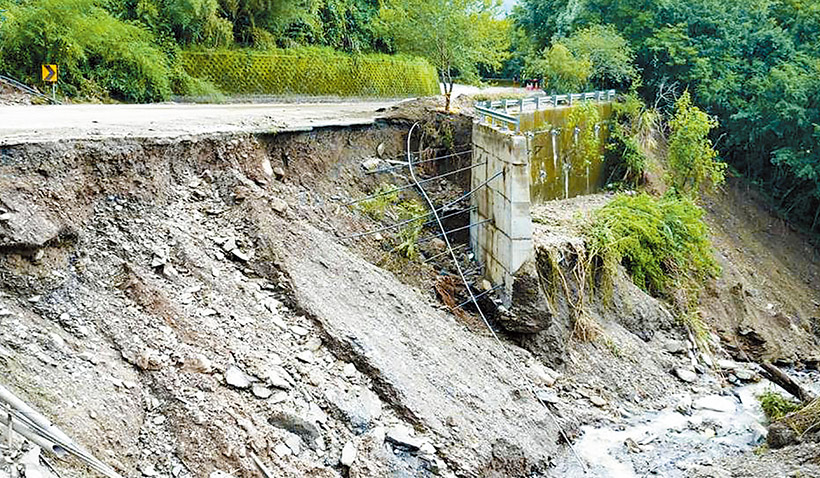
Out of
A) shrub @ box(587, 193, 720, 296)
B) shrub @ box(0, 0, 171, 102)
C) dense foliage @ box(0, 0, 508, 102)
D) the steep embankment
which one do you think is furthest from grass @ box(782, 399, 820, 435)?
shrub @ box(0, 0, 171, 102)

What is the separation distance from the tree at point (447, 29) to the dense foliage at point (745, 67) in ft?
24.6

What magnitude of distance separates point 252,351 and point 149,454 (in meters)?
2.07

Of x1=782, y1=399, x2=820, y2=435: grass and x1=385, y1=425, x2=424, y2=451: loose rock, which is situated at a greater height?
x1=385, y1=425, x2=424, y2=451: loose rock

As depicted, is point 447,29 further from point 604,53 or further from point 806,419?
point 806,419

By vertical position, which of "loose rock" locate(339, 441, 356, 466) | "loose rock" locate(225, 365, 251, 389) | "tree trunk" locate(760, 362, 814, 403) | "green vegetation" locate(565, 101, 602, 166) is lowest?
"tree trunk" locate(760, 362, 814, 403)

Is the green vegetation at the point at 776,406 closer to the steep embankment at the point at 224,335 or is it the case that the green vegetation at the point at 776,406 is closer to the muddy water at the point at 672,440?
the muddy water at the point at 672,440

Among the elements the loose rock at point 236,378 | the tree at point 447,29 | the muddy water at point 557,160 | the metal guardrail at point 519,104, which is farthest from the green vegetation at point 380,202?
the loose rock at point 236,378

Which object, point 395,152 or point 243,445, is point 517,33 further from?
point 243,445

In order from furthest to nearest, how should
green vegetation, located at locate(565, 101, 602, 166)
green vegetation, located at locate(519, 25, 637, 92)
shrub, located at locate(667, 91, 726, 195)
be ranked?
green vegetation, located at locate(519, 25, 637, 92) → shrub, located at locate(667, 91, 726, 195) → green vegetation, located at locate(565, 101, 602, 166)

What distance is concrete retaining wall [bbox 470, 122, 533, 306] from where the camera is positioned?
539 inches

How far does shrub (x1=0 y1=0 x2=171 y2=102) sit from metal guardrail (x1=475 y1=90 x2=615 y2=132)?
9189mm

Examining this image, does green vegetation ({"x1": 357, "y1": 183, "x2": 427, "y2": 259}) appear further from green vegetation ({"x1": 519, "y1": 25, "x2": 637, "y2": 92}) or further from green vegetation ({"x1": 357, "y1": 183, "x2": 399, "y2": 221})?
green vegetation ({"x1": 519, "y1": 25, "x2": 637, "y2": 92})

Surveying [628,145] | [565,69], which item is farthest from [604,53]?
[628,145]

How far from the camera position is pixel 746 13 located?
27.2m
